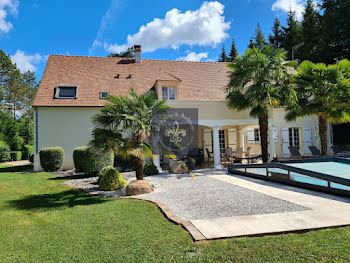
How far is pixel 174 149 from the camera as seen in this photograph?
1755cm

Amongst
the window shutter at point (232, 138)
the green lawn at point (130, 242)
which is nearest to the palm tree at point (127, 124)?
the green lawn at point (130, 242)

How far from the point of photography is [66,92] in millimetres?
17000

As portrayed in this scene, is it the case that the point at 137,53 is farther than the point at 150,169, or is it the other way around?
the point at 137,53

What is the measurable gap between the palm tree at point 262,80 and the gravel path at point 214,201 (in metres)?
6.17

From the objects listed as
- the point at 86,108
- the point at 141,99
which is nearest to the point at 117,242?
the point at 141,99

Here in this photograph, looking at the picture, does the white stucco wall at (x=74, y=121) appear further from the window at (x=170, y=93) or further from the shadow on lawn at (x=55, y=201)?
the shadow on lawn at (x=55, y=201)

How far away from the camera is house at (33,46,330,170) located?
16.0m

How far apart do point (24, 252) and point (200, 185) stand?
22.3 feet

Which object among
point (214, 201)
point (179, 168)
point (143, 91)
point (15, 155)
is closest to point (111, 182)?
point (214, 201)

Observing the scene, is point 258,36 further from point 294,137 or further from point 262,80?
point 262,80

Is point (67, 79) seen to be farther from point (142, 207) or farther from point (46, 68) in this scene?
point (142, 207)

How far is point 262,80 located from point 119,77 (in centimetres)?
1052

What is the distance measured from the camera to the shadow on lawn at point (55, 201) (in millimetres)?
6958

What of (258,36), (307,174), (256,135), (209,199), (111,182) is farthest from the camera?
(258,36)
